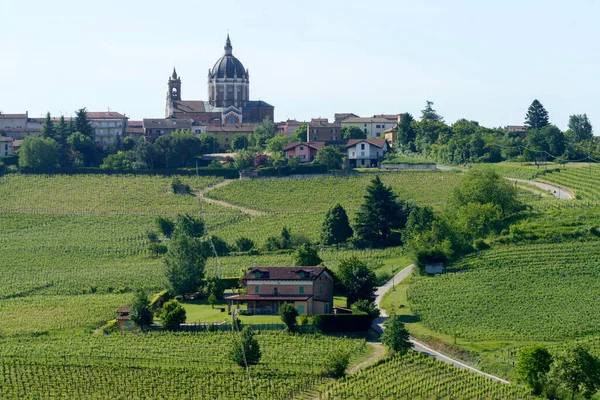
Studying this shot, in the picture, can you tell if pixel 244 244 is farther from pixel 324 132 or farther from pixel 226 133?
pixel 226 133

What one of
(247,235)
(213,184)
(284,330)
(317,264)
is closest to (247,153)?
(213,184)

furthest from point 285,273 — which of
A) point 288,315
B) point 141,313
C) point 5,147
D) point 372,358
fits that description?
point 5,147

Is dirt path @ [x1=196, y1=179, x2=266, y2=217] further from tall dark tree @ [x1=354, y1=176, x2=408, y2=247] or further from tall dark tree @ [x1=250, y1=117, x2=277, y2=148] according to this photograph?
tall dark tree @ [x1=250, y1=117, x2=277, y2=148]

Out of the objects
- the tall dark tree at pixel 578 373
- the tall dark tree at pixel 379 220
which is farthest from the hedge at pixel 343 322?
the tall dark tree at pixel 379 220

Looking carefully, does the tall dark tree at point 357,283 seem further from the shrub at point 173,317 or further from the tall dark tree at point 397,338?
the tall dark tree at point 397,338

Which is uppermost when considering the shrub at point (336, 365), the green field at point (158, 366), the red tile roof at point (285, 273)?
the red tile roof at point (285, 273)

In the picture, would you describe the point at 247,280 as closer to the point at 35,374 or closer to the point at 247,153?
the point at 35,374
